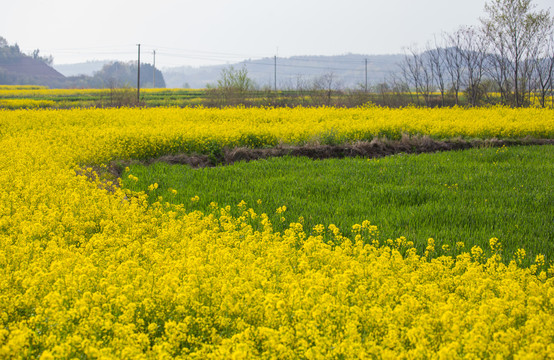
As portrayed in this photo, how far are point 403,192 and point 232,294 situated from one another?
5.42 m

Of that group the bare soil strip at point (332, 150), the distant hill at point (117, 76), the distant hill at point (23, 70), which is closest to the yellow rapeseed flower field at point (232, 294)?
the bare soil strip at point (332, 150)

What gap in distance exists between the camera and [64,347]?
291cm

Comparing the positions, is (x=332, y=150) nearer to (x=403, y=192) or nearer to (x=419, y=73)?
(x=403, y=192)

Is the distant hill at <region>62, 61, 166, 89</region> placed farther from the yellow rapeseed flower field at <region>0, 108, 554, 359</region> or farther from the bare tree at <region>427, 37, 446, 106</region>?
the yellow rapeseed flower field at <region>0, 108, 554, 359</region>

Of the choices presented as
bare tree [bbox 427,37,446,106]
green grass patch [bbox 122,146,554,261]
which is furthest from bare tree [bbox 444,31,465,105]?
green grass patch [bbox 122,146,554,261]

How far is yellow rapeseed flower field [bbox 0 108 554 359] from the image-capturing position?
123 inches

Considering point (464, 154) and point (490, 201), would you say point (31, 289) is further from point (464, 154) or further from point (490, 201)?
point (464, 154)

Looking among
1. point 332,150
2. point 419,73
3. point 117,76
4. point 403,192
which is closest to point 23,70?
point 117,76

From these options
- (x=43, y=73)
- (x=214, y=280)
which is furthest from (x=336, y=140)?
(x=43, y=73)

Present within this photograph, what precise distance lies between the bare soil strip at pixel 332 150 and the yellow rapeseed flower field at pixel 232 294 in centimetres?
483

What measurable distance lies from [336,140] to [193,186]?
19.6ft

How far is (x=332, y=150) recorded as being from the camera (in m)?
13.8

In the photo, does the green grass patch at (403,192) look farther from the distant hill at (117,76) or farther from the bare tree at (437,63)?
the distant hill at (117,76)

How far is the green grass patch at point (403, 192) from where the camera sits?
669cm
